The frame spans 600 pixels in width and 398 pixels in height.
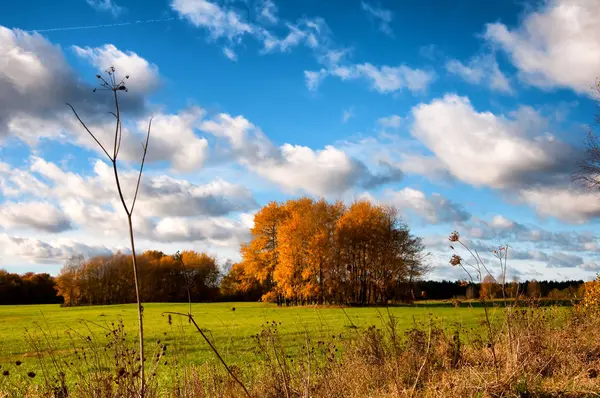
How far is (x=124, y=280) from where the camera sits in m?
78.7

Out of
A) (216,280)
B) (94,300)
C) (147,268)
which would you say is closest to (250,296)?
(216,280)

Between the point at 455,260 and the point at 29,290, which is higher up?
the point at 455,260

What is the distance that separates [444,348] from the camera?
7711 mm

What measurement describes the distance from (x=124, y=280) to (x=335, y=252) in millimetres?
45670

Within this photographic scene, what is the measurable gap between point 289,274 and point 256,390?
40714 millimetres

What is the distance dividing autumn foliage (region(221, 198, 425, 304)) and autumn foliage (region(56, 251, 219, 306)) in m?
33.5

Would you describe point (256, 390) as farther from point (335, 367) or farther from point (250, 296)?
point (250, 296)

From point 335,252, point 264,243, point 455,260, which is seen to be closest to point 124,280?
point 264,243

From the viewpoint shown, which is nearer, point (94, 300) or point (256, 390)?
point (256, 390)

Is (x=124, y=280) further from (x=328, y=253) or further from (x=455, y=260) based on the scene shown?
(x=455, y=260)

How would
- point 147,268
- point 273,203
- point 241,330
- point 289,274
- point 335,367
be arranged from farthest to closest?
point 147,268, point 273,203, point 289,274, point 241,330, point 335,367

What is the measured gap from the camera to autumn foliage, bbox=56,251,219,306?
78312 millimetres

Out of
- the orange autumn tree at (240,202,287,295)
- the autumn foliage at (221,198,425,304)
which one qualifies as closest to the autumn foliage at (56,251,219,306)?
the orange autumn tree at (240,202,287,295)

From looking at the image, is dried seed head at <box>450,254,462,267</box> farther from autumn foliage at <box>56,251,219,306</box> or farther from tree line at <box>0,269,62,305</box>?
tree line at <box>0,269,62,305</box>
